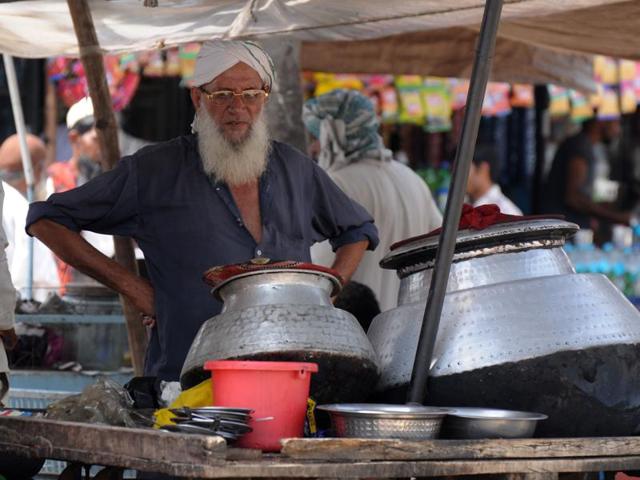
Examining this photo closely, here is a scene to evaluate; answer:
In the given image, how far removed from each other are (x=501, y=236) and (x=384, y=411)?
2.19 feet

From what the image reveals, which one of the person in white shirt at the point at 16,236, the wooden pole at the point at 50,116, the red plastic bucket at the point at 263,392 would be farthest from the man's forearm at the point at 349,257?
the wooden pole at the point at 50,116

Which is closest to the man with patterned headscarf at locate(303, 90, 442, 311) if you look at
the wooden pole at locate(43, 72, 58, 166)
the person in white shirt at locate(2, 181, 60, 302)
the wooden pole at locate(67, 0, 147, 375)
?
the wooden pole at locate(67, 0, 147, 375)

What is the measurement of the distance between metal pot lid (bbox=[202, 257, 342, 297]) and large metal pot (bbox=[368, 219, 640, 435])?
292 millimetres

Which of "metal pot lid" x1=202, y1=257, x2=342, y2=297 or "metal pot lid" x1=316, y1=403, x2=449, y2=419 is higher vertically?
"metal pot lid" x1=202, y1=257, x2=342, y2=297

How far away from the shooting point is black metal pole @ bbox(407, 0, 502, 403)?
3254 mm

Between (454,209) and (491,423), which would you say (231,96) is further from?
(491,423)

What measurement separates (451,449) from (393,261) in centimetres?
77

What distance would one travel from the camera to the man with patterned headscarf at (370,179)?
19.8 feet

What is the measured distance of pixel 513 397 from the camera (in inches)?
129

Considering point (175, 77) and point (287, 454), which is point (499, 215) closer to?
point (287, 454)

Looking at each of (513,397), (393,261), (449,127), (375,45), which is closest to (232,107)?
(393,261)

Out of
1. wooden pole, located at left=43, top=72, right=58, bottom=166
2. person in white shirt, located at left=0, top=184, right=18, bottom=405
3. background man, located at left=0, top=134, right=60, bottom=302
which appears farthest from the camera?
wooden pole, located at left=43, top=72, right=58, bottom=166

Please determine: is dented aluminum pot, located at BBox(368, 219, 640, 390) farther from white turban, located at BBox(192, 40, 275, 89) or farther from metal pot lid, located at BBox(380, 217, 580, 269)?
white turban, located at BBox(192, 40, 275, 89)

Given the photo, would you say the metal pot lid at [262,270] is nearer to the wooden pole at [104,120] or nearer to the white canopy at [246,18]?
the wooden pole at [104,120]
